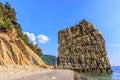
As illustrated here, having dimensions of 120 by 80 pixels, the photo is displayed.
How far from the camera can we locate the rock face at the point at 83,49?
91.9 m

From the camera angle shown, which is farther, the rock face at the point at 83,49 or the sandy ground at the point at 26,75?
the rock face at the point at 83,49

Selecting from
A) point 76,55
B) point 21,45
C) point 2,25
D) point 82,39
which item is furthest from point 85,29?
point 2,25

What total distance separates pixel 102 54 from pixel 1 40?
202 feet

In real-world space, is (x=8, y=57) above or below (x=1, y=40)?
below

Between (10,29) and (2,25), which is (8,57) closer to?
(2,25)

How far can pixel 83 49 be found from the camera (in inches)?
3745

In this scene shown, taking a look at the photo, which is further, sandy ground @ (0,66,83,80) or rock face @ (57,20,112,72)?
rock face @ (57,20,112,72)

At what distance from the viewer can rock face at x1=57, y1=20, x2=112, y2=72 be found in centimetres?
9188

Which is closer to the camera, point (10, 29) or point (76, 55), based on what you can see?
point (10, 29)

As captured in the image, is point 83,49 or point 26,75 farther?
point 83,49

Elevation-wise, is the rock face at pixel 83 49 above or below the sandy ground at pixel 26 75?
above

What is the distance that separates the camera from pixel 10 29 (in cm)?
4541

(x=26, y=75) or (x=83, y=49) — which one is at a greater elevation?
(x=83, y=49)

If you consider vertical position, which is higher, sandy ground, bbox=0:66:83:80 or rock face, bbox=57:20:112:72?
rock face, bbox=57:20:112:72
